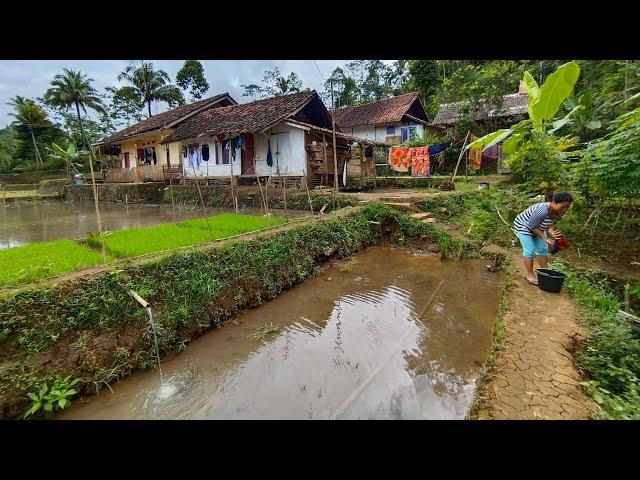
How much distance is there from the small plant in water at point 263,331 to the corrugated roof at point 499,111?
1814cm

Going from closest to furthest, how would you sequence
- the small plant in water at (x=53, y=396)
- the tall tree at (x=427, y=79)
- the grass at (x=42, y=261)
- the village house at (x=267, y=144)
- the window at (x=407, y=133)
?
the small plant in water at (x=53, y=396) → the grass at (x=42, y=261) → the village house at (x=267, y=144) → the window at (x=407, y=133) → the tall tree at (x=427, y=79)

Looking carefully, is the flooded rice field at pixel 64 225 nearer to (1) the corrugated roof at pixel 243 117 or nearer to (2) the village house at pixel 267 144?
(2) the village house at pixel 267 144

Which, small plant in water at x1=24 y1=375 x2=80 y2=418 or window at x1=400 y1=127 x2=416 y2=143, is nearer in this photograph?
small plant in water at x1=24 y1=375 x2=80 y2=418

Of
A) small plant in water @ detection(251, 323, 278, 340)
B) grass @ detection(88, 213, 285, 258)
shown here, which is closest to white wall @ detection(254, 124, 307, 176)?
grass @ detection(88, 213, 285, 258)

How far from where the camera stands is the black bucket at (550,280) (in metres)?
4.92

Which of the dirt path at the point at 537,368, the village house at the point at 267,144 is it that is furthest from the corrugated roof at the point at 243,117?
the dirt path at the point at 537,368

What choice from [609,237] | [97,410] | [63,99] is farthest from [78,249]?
[63,99]

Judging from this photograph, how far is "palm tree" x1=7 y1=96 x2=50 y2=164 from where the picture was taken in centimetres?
3123

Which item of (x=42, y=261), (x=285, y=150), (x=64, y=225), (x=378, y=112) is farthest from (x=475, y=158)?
(x=64, y=225)

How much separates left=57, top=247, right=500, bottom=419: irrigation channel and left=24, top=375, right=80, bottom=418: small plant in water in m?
0.17

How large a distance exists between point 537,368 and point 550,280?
224 cm

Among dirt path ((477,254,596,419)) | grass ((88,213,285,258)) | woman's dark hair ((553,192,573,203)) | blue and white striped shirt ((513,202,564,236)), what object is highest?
woman's dark hair ((553,192,573,203))

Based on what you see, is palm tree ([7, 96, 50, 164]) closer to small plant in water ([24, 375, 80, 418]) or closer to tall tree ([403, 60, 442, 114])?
tall tree ([403, 60, 442, 114])

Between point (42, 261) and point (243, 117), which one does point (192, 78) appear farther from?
point (42, 261)
